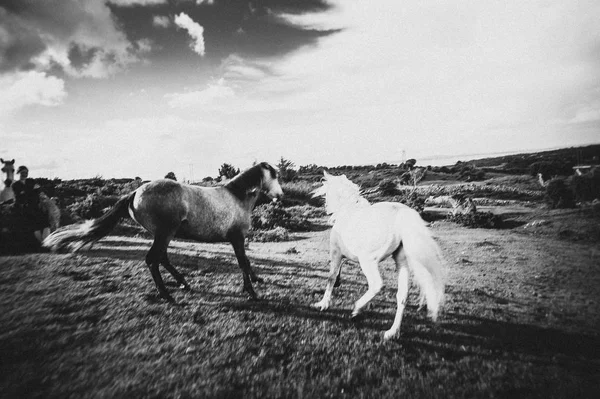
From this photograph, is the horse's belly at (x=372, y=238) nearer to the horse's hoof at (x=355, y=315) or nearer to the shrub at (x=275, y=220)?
the horse's hoof at (x=355, y=315)

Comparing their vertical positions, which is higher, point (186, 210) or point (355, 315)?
point (186, 210)

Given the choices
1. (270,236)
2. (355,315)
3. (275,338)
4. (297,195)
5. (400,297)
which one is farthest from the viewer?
(297,195)

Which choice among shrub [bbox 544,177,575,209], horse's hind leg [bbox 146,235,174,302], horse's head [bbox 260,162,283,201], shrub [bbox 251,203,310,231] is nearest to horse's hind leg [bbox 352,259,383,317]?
horse's head [bbox 260,162,283,201]

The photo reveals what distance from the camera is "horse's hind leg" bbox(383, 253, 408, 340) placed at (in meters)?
3.59

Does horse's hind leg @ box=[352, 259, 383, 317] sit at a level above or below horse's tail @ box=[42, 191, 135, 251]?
below

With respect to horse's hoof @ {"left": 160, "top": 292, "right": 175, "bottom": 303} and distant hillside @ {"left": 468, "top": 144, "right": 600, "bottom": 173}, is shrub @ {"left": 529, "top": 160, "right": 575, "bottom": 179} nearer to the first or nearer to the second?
distant hillside @ {"left": 468, "top": 144, "right": 600, "bottom": 173}

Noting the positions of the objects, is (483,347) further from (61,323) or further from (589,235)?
(589,235)

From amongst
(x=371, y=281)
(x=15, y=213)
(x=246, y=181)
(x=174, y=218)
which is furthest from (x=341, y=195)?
A: (x=15, y=213)

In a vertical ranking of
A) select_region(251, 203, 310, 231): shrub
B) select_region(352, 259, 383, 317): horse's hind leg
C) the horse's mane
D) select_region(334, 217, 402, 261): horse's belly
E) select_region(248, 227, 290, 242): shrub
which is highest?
the horse's mane

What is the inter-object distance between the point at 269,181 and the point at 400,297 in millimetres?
3275

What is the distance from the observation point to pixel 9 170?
8062 mm

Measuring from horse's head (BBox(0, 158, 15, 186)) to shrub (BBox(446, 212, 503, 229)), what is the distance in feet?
61.5

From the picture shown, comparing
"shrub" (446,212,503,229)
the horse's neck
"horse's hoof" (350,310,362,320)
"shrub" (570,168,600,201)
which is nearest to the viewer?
"horse's hoof" (350,310,362,320)

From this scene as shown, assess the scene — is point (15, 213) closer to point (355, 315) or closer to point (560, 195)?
point (355, 315)
